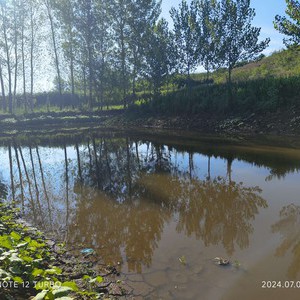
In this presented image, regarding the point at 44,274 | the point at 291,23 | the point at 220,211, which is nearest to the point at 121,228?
the point at 220,211

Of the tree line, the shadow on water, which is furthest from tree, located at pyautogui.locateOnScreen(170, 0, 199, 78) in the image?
the shadow on water

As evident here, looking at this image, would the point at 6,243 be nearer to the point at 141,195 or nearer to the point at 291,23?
the point at 141,195

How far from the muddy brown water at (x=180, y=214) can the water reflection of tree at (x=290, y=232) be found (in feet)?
0.05

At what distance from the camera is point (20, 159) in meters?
13.9

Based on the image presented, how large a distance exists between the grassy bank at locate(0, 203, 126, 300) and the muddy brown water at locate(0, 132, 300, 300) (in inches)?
15.8

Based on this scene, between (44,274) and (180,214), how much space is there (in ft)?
11.6

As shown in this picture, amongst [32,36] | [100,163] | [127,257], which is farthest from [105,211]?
[32,36]

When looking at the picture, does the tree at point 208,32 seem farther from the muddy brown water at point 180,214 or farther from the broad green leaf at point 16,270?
the broad green leaf at point 16,270

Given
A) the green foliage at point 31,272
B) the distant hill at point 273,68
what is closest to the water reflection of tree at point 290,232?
the green foliage at point 31,272

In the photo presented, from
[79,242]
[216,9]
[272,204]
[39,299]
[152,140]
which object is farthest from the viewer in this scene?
[216,9]

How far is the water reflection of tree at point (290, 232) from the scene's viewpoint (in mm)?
4230

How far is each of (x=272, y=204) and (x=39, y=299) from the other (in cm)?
541

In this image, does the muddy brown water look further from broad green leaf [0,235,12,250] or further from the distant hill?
the distant hill

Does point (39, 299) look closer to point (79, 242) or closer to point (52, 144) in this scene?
point (79, 242)
